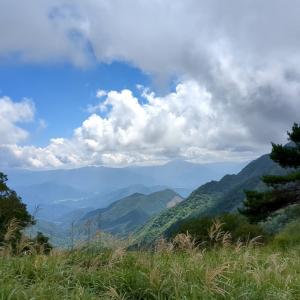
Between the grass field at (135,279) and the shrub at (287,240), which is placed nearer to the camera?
the grass field at (135,279)

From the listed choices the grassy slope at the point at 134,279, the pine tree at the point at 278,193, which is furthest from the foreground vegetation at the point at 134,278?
the pine tree at the point at 278,193

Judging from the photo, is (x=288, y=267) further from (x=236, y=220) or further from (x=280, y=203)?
(x=280, y=203)

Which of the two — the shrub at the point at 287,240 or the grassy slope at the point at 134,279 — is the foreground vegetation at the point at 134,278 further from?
the shrub at the point at 287,240

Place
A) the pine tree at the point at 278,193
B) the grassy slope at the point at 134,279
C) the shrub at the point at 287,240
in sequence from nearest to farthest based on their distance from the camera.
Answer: the grassy slope at the point at 134,279
the shrub at the point at 287,240
the pine tree at the point at 278,193

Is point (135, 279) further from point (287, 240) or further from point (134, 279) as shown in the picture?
point (287, 240)

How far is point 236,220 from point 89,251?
25.0 metres

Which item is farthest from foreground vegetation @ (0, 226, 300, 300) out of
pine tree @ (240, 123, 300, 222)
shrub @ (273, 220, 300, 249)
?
pine tree @ (240, 123, 300, 222)

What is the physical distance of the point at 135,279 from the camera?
6.19m

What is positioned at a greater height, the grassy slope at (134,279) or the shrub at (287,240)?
the grassy slope at (134,279)

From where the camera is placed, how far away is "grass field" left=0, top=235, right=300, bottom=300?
5547 mm

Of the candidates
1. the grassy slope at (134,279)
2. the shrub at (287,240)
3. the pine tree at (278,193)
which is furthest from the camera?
the pine tree at (278,193)

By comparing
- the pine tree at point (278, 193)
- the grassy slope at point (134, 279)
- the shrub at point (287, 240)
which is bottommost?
the shrub at point (287, 240)

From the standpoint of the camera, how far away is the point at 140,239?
8.45 m

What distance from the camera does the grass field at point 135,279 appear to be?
5547 mm
